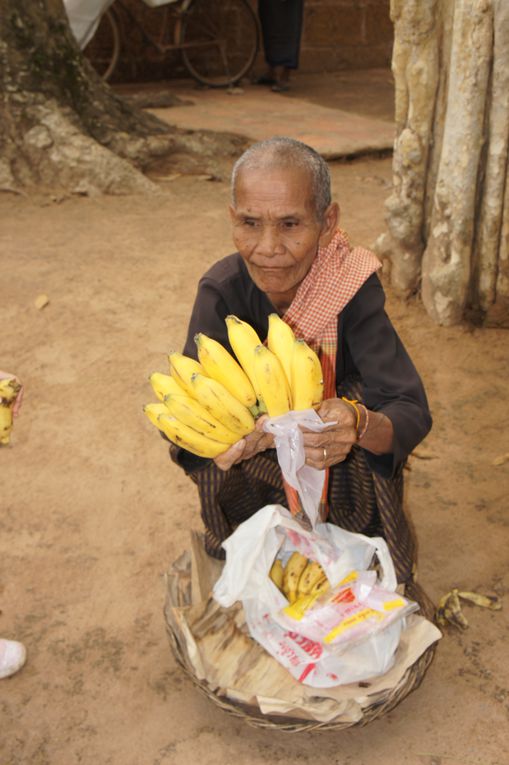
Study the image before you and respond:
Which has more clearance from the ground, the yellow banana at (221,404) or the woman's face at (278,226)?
the woman's face at (278,226)

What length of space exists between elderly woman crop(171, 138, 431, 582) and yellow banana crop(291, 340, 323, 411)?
43 millimetres

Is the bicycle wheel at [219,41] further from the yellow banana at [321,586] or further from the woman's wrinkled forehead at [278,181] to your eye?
the yellow banana at [321,586]

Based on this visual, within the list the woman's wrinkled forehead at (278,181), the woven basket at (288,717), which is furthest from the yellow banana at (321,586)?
the woman's wrinkled forehead at (278,181)

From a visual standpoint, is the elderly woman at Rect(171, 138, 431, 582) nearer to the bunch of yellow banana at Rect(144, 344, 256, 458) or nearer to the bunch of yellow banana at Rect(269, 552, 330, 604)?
the bunch of yellow banana at Rect(144, 344, 256, 458)

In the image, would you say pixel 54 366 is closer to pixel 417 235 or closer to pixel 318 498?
pixel 417 235

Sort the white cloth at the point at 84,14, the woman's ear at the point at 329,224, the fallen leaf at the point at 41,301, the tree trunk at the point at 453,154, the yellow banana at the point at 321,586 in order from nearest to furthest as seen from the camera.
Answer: the woman's ear at the point at 329,224 < the yellow banana at the point at 321,586 < the tree trunk at the point at 453,154 < the fallen leaf at the point at 41,301 < the white cloth at the point at 84,14

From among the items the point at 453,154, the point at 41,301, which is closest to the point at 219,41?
the point at 41,301

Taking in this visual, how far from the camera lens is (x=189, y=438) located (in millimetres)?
1908

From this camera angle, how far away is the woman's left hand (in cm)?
185

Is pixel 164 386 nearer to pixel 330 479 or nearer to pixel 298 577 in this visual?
pixel 330 479

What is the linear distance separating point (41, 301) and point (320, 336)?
2.69 metres

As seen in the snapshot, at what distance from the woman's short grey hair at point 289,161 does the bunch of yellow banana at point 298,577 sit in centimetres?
95

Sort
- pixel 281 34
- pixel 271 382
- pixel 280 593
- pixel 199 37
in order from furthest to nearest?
pixel 199 37 < pixel 281 34 < pixel 280 593 < pixel 271 382

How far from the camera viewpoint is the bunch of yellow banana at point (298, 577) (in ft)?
7.41
